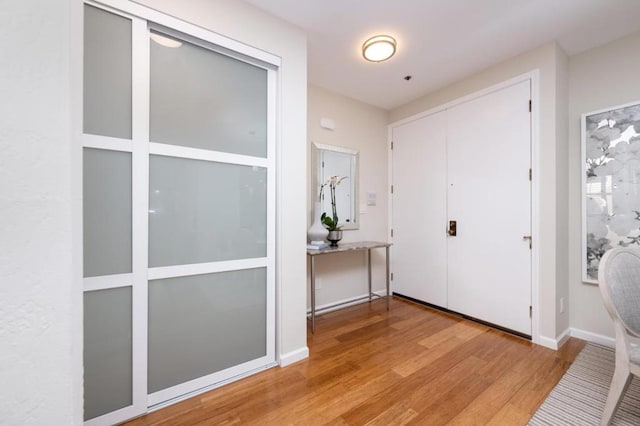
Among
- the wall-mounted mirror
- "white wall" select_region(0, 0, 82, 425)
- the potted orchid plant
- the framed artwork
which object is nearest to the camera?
"white wall" select_region(0, 0, 82, 425)

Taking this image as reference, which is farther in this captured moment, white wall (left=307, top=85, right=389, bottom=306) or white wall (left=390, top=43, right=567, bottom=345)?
white wall (left=307, top=85, right=389, bottom=306)

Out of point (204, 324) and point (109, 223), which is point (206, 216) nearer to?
point (109, 223)

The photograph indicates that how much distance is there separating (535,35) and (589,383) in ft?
8.86

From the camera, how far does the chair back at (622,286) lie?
1.43 m

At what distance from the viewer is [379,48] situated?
233 centimetres

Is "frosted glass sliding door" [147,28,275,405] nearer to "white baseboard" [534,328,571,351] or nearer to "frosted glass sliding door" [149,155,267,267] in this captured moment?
"frosted glass sliding door" [149,155,267,267]

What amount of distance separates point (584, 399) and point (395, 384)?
116 centimetres

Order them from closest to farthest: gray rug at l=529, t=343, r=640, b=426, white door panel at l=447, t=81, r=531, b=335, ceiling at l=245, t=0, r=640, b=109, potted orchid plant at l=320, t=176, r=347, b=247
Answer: gray rug at l=529, t=343, r=640, b=426 → ceiling at l=245, t=0, r=640, b=109 → white door panel at l=447, t=81, r=531, b=335 → potted orchid plant at l=320, t=176, r=347, b=247

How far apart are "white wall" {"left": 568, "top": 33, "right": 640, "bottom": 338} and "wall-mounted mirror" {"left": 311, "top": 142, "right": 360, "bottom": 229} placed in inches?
83.9

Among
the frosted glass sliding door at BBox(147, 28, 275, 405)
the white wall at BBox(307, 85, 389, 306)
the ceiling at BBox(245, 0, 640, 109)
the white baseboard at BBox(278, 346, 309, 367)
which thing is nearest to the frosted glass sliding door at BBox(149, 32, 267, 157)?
the frosted glass sliding door at BBox(147, 28, 275, 405)

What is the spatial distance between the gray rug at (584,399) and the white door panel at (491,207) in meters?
0.51

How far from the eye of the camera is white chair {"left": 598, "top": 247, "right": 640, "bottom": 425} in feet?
4.53

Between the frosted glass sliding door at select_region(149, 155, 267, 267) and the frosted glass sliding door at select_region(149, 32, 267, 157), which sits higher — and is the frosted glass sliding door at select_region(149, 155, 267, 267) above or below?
below

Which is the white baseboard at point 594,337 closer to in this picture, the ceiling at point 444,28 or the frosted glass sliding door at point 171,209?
the ceiling at point 444,28
